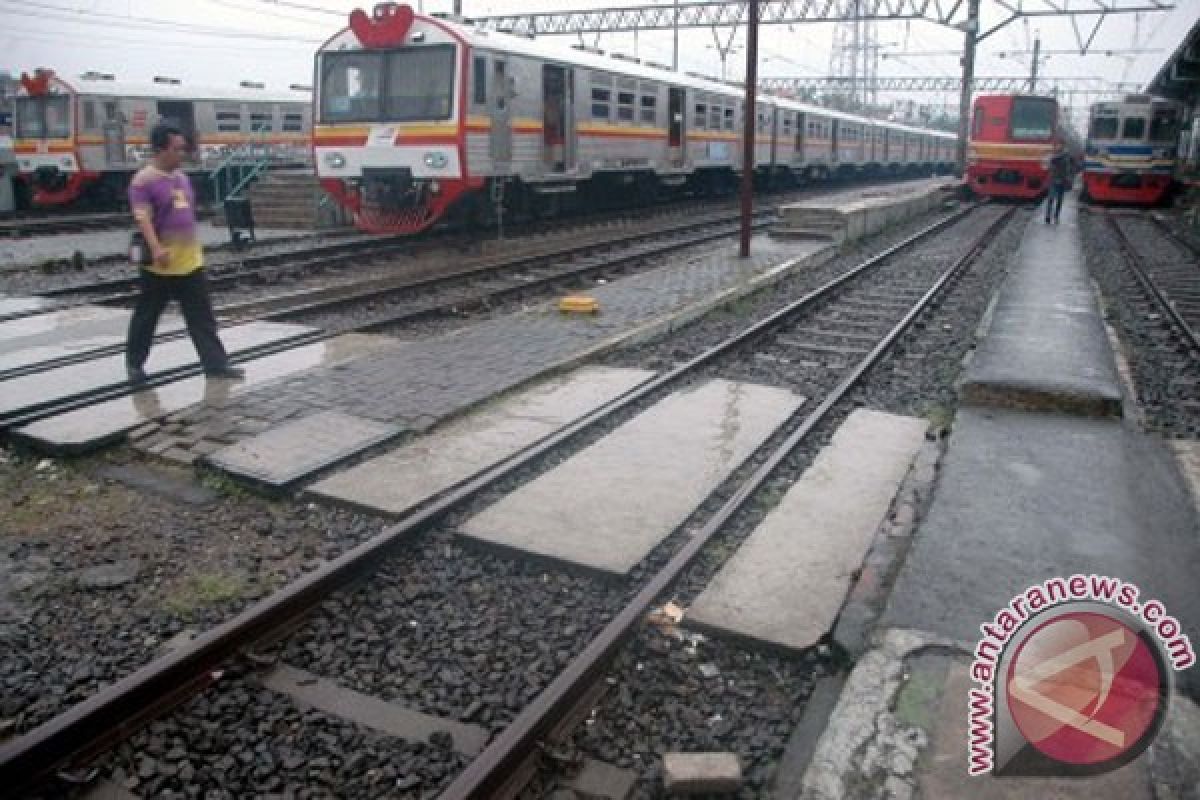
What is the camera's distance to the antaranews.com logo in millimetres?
2662

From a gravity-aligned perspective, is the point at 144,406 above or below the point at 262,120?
below

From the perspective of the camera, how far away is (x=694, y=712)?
310 centimetres

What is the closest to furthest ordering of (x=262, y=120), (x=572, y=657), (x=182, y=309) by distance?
1. (x=572, y=657)
2. (x=182, y=309)
3. (x=262, y=120)

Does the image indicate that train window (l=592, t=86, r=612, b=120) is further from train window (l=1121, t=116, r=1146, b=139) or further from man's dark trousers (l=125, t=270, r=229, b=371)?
Answer: train window (l=1121, t=116, r=1146, b=139)

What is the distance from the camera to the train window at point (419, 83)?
1295cm

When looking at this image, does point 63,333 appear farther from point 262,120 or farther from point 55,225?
point 262,120

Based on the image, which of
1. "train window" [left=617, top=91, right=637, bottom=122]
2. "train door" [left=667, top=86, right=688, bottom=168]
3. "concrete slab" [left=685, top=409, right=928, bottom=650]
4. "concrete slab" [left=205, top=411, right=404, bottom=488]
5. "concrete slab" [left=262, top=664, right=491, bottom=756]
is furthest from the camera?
"train door" [left=667, top=86, right=688, bottom=168]

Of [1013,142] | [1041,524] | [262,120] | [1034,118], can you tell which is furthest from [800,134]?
[1041,524]

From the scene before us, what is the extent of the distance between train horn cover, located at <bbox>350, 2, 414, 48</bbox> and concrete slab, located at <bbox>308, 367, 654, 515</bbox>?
8428mm

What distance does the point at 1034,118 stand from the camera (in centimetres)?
2545

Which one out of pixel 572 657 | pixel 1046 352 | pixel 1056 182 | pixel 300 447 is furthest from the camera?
pixel 1056 182

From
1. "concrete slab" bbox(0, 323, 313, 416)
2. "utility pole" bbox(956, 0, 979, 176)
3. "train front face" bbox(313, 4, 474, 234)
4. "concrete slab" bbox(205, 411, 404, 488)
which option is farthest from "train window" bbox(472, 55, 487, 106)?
"utility pole" bbox(956, 0, 979, 176)

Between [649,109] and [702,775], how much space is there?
17507mm

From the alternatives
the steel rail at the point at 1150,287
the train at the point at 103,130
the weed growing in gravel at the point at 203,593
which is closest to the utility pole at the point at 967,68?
the steel rail at the point at 1150,287
